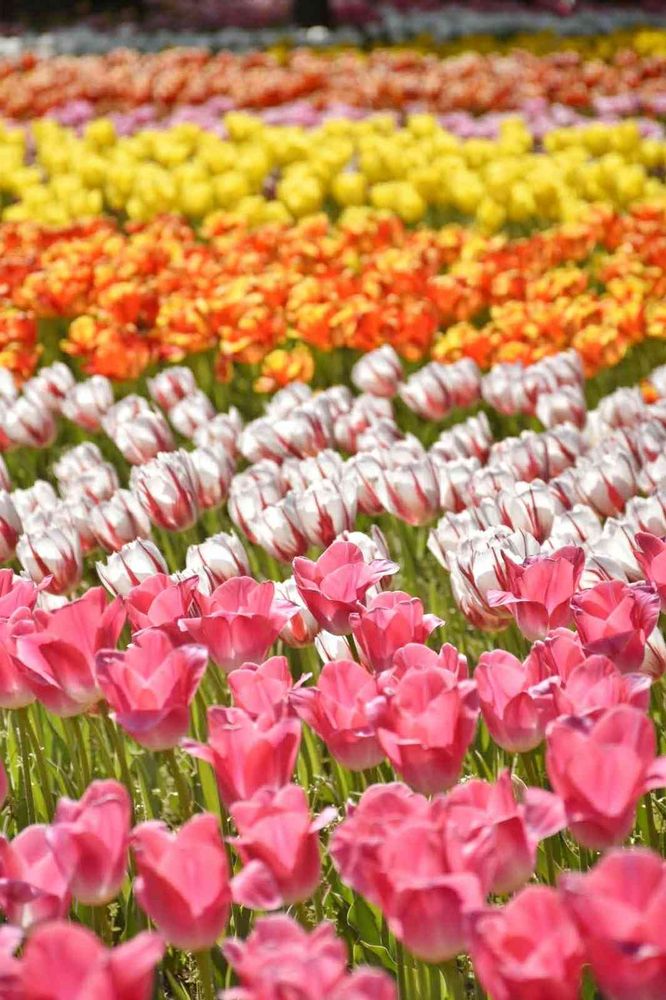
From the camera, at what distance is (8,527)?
2.86 meters

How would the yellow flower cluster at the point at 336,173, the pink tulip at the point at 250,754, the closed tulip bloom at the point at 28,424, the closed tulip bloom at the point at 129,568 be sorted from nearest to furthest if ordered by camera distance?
the pink tulip at the point at 250,754 → the closed tulip bloom at the point at 129,568 → the closed tulip bloom at the point at 28,424 → the yellow flower cluster at the point at 336,173

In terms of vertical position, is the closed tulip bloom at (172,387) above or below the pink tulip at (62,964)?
Answer: below

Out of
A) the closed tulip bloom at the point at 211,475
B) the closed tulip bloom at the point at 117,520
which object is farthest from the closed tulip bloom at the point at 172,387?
the closed tulip bloom at the point at 117,520

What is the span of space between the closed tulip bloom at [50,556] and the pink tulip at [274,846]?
119 centimetres

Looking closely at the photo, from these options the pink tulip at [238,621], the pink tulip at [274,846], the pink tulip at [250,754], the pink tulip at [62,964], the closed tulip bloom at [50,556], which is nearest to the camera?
the pink tulip at [62,964]

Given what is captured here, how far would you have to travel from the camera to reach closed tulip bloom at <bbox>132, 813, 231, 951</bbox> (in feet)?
4.72

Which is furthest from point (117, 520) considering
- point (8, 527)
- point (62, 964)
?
point (62, 964)

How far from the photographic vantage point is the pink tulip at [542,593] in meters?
2.11

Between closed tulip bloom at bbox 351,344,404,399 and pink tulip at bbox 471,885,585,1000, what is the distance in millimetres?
2871

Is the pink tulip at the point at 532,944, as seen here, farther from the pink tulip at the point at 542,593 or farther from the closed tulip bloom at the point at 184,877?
the pink tulip at the point at 542,593

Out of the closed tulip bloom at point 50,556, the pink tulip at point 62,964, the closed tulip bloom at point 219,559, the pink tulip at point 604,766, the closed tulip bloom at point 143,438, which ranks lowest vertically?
the closed tulip bloom at point 143,438

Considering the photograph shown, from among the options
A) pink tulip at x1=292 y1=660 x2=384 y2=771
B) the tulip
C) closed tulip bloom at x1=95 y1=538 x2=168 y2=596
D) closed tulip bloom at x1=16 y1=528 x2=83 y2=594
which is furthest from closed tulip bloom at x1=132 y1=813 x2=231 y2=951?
the tulip

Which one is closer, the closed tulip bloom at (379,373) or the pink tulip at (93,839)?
the pink tulip at (93,839)

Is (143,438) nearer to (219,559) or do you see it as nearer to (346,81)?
(219,559)
